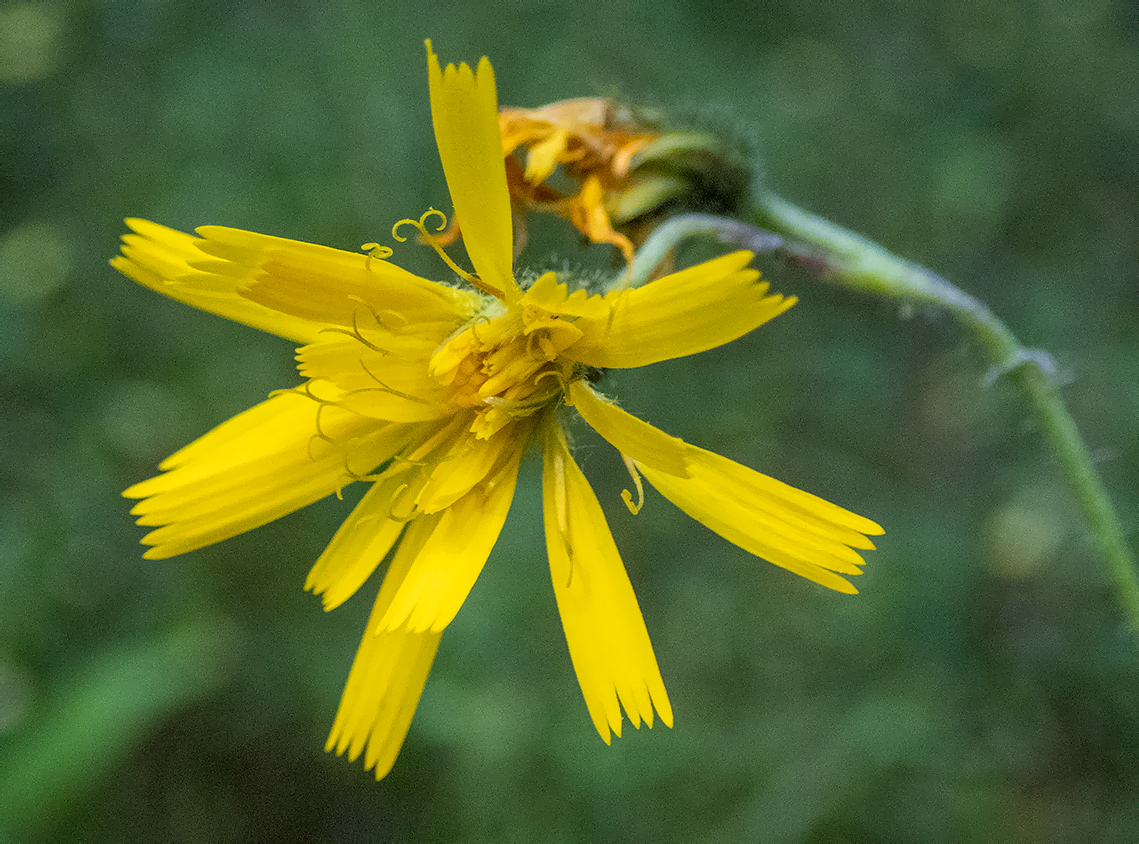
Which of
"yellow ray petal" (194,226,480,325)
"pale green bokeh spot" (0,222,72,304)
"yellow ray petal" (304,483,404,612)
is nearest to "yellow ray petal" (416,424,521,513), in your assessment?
"yellow ray petal" (304,483,404,612)

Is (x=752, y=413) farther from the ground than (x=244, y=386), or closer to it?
farther from the ground

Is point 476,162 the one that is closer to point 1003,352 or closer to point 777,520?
point 777,520

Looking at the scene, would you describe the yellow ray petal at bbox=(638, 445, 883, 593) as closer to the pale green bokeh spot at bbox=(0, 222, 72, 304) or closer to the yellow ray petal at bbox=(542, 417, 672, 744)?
the yellow ray petal at bbox=(542, 417, 672, 744)

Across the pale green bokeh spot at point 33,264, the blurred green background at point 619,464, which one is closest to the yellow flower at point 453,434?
the blurred green background at point 619,464

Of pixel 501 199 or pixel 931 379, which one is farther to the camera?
pixel 931 379

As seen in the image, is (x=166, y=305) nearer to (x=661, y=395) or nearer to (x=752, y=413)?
(x=661, y=395)

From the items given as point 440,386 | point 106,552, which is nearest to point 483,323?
point 440,386
